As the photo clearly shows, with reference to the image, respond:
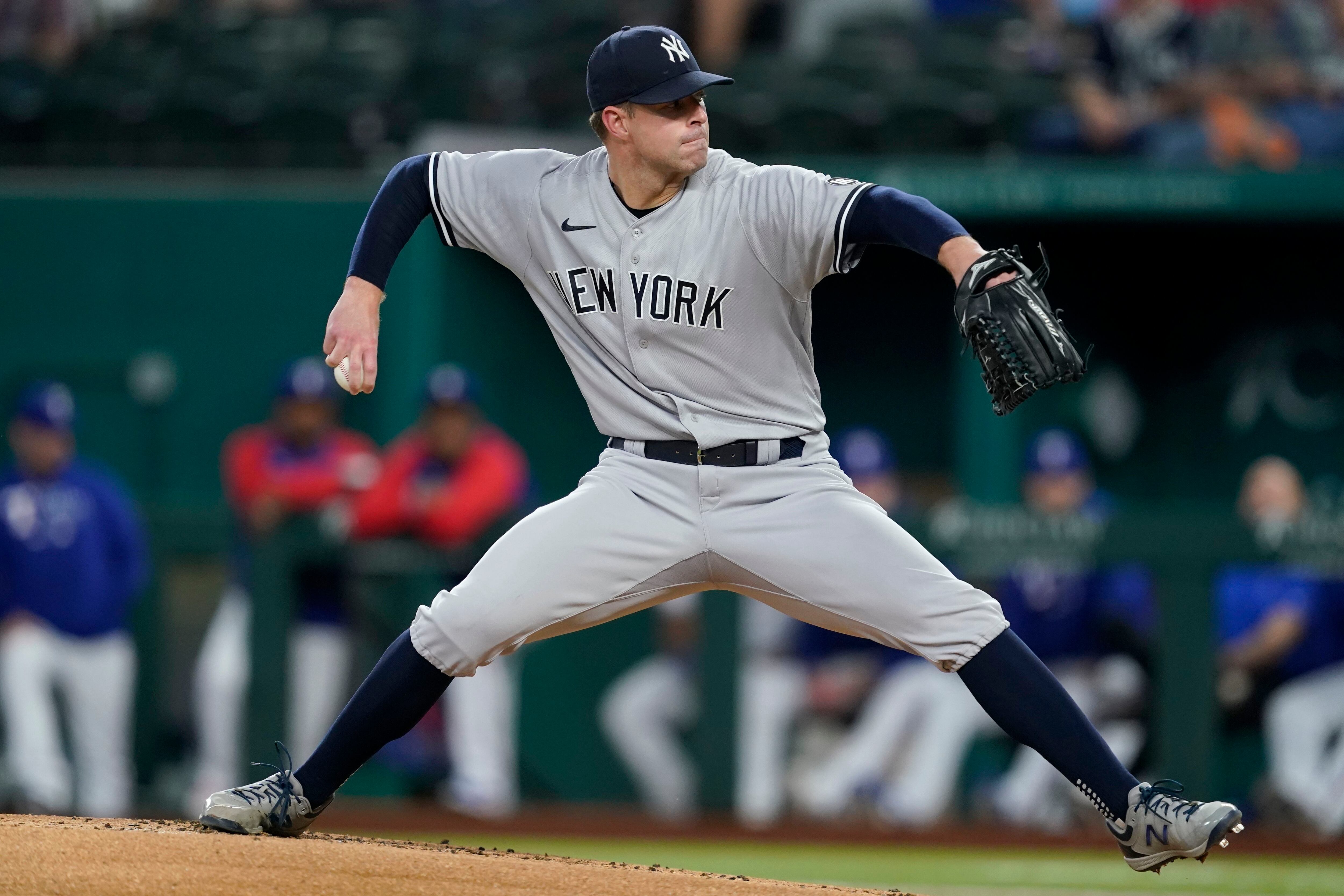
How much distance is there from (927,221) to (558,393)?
17.2 feet

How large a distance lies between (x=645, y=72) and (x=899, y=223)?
22.4 inches

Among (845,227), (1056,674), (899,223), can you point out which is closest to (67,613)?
(1056,674)

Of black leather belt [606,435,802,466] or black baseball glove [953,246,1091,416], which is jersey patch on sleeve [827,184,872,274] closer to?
black baseball glove [953,246,1091,416]

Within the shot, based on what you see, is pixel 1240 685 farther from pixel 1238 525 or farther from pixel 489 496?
pixel 489 496

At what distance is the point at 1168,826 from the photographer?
3.14 metres

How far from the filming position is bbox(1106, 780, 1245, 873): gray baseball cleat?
3113mm

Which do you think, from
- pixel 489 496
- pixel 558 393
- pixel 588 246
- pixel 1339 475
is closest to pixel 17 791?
pixel 489 496

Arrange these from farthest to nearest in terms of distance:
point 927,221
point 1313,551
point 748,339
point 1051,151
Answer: point 1051,151
point 1313,551
point 748,339
point 927,221

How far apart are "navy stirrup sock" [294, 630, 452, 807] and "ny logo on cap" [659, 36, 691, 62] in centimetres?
119

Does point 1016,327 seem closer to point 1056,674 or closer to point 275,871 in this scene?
point 275,871

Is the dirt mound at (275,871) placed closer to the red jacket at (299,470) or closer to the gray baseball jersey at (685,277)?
the gray baseball jersey at (685,277)

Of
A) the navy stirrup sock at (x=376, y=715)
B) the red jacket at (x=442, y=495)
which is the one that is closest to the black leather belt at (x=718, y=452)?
the navy stirrup sock at (x=376, y=715)

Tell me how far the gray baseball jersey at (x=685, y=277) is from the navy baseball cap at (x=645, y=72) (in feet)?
0.62

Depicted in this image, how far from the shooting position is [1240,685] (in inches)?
272
